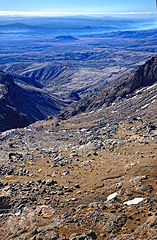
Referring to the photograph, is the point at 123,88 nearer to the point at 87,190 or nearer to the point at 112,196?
the point at 87,190

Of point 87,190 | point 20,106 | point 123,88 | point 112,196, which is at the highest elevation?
point 123,88

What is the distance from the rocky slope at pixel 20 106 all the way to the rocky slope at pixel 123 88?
1760 centimetres

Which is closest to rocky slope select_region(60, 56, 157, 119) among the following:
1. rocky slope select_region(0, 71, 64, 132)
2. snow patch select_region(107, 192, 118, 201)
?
rocky slope select_region(0, 71, 64, 132)

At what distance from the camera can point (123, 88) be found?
47719mm

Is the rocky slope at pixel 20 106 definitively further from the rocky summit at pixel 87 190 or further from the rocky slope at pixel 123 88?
the rocky summit at pixel 87 190

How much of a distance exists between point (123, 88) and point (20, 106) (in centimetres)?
4346

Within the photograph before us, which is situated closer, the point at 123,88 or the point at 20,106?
the point at 123,88

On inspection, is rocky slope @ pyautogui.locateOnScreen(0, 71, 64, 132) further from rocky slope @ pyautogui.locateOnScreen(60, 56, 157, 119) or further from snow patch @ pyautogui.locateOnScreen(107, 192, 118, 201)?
snow patch @ pyautogui.locateOnScreen(107, 192, 118, 201)

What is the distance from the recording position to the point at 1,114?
6044 cm

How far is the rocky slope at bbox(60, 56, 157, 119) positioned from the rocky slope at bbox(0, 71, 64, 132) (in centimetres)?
1760

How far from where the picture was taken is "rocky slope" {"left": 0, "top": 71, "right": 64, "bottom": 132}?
6159cm

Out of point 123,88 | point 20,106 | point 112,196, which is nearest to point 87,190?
point 112,196

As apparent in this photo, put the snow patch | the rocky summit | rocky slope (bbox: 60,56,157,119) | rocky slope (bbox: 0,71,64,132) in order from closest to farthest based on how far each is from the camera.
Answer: the rocky summit
the snow patch
rocky slope (bbox: 60,56,157,119)
rocky slope (bbox: 0,71,64,132)

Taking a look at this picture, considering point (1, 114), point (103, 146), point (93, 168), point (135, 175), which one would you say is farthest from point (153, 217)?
point (1, 114)
